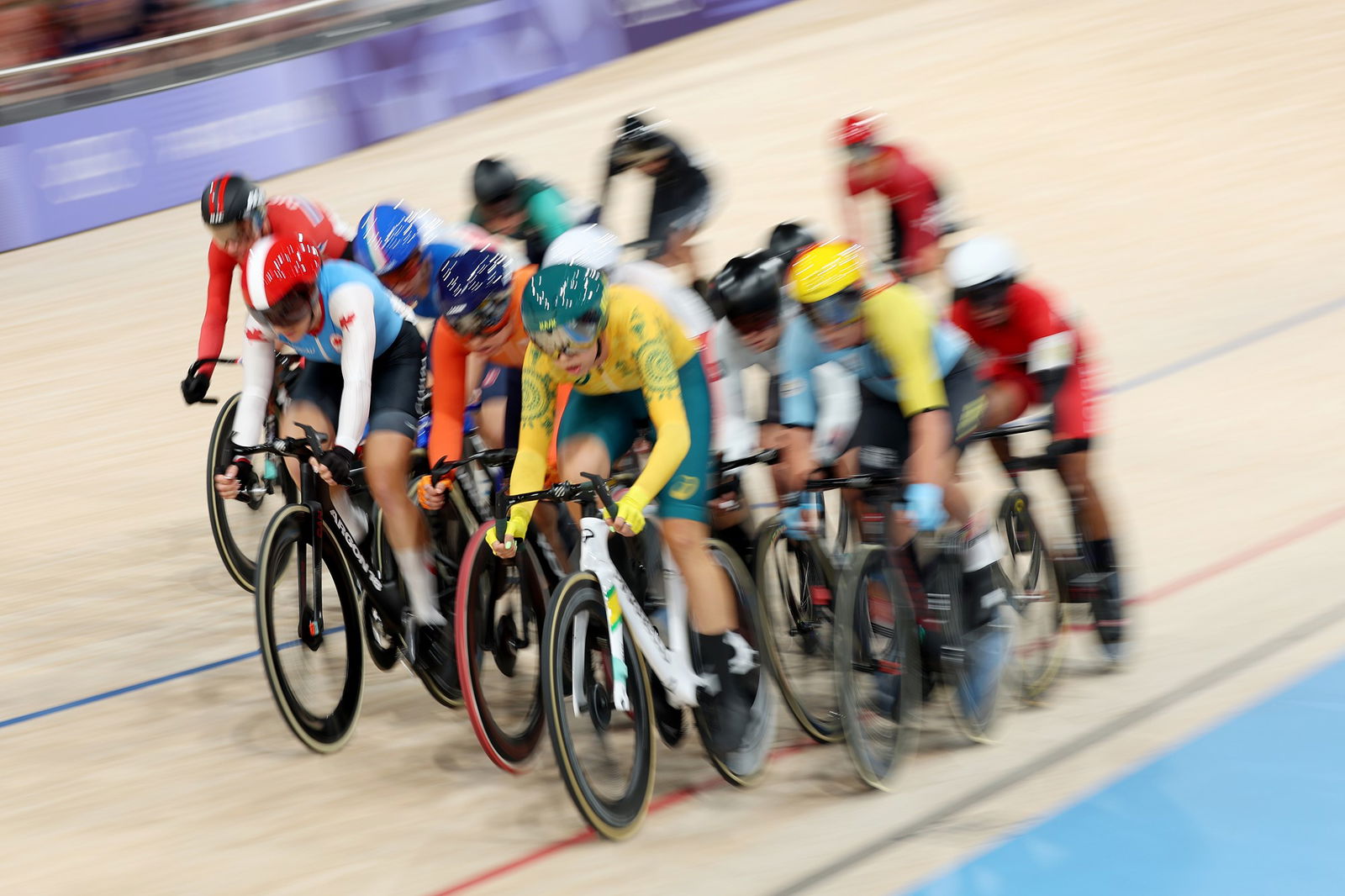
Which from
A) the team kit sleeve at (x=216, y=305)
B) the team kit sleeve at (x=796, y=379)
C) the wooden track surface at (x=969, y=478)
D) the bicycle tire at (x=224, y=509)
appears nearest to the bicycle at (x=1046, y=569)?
the wooden track surface at (x=969, y=478)

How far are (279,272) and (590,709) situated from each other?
1.34 m

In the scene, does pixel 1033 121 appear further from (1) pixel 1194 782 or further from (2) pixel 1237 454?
(1) pixel 1194 782

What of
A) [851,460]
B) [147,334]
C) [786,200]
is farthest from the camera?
[786,200]

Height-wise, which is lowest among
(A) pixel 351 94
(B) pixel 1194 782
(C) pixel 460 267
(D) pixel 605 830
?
(B) pixel 1194 782

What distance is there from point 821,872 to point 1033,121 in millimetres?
9174

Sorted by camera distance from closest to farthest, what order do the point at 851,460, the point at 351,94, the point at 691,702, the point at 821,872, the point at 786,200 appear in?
the point at 821,872 → the point at 691,702 → the point at 851,460 → the point at 786,200 → the point at 351,94

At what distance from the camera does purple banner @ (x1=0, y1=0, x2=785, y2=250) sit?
434 inches

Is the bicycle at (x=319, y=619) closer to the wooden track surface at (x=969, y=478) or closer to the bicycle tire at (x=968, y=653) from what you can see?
the wooden track surface at (x=969, y=478)

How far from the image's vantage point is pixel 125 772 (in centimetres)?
385

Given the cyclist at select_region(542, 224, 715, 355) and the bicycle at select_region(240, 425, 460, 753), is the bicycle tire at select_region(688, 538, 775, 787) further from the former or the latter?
the bicycle at select_region(240, 425, 460, 753)

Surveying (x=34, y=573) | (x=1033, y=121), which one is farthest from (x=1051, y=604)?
(x=1033, y=121)

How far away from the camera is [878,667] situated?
131 inches

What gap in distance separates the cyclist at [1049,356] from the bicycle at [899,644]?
1.39 feet

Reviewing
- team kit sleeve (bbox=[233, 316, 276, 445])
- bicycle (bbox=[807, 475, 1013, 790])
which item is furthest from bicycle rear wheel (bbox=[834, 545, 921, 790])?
team kit sleeve (bbox=[233, 316, 276, 445])
